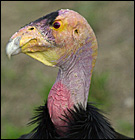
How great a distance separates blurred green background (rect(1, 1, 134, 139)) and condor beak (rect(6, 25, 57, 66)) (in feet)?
6.00

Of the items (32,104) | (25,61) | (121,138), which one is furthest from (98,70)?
(121,138)

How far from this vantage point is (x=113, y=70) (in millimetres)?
4363

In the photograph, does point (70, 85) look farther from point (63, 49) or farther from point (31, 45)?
point (31, 45)

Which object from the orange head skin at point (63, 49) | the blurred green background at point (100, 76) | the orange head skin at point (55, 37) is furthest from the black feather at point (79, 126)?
the blurred green background at point (100, 76)

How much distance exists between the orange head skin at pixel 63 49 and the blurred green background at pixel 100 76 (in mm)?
1641

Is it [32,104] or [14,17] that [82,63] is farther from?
[14,17]

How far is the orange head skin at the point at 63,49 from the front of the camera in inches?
62.7

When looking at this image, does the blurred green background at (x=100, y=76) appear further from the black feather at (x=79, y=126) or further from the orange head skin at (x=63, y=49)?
the orange head skin at (x=63, y=49)

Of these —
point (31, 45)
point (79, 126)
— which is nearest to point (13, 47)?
point (31, 45)

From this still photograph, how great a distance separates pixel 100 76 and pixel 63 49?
2228 mm

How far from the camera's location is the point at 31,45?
62.5 inches

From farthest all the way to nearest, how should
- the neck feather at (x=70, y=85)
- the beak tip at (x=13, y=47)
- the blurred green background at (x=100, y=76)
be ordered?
the blurred green background at (x=100, y=76)
the neck feather at (x=70, y=85)
the beak tip at (x=13, y=47)

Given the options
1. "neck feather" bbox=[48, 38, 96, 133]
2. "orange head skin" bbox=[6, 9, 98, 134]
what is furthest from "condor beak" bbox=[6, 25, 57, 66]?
"neck feather" bbox=[48, 38, 96, 133]

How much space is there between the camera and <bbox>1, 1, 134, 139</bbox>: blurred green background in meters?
3.68
